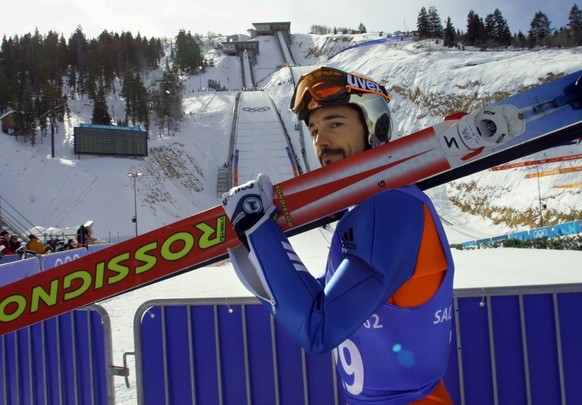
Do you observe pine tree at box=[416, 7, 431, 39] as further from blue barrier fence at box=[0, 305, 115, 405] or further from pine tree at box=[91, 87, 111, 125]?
blue barrier fence at box=[0, 305, 115, 405]

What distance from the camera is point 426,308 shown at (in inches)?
55.0

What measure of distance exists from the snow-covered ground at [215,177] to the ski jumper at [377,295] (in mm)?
4953

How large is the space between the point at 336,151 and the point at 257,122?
49296 millimetres

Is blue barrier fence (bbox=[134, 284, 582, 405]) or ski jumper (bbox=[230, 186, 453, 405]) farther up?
ski jumper (bbox=[230, 186, 453, 405])

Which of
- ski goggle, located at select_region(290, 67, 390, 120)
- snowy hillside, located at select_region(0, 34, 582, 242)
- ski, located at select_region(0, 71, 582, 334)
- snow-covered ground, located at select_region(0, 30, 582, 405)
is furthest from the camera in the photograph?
snowy hillside, located at select_region(0, 34, 582, 242)

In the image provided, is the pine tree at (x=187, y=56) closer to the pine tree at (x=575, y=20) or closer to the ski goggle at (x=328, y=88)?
the pine tree at (x=575, y=20)

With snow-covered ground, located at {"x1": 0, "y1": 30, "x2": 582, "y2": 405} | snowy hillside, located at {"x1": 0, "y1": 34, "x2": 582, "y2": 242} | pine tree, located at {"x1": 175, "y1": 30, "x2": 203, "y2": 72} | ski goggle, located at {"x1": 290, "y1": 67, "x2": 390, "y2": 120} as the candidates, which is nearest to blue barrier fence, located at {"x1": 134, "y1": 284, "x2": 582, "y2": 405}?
ski goggle, located at {"x1": 290, "y1": 67, "x2": 390, "y2": 120}

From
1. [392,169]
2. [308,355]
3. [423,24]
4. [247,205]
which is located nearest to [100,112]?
[308,355]

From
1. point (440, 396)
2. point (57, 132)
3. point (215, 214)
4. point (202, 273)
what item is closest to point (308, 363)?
point (215, 214)

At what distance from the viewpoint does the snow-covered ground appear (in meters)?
11.2

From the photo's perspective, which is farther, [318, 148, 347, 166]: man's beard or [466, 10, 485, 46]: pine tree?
[466, 10, 485, 46]: pine tree

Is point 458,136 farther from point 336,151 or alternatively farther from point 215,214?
point 215,214

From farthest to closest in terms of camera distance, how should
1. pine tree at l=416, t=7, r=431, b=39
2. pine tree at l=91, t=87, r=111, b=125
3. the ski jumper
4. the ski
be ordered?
1. pine tree at l=416, t=7, r=431, b=39
2. pine tree at l=91, t=87, r=111, b=125
3. the ski
4. the ski jumper

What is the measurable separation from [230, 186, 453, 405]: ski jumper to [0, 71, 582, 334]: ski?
0.53 metres
